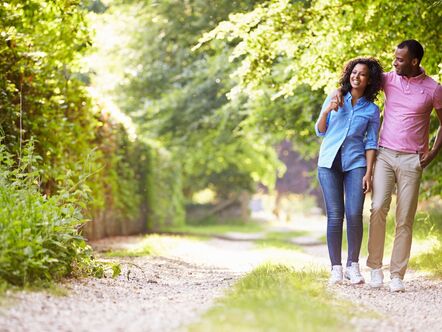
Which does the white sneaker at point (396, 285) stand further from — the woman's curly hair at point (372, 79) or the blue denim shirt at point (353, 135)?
A: the woman's curly hair at point (372, 79)

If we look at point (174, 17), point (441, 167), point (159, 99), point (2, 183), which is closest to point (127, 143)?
point (174, 17)

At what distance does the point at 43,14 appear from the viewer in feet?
28.0

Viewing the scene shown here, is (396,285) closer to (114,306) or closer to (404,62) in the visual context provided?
(404,62)

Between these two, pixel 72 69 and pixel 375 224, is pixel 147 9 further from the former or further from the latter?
pixel 375 224

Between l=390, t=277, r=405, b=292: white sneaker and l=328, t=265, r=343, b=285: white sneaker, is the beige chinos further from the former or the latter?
l=328, t=265, r=343, b=285: white sneaker

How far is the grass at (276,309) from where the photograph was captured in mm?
3568

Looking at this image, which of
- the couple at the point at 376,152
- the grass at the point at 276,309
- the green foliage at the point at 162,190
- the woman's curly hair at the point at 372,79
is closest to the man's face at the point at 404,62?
the couple at the point at 376,152

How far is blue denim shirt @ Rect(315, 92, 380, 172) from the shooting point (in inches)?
241

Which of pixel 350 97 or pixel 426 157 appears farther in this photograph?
pixel 350 97

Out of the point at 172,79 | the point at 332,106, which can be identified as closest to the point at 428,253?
the point at 332,106

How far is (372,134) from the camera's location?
616 cm

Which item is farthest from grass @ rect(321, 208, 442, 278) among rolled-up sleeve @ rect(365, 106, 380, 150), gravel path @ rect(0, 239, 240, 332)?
gravel path @ rect(0, 239, 240, 332)

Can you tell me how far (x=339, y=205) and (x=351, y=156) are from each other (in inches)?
16.8

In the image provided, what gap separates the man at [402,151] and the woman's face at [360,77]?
0.57 feet
